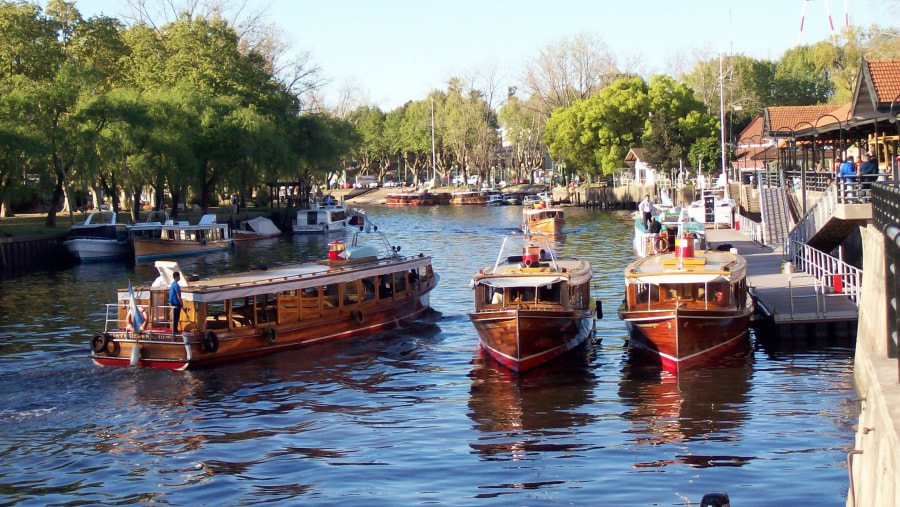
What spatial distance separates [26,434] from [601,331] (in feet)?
54.8

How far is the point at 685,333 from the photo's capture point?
21766 mm

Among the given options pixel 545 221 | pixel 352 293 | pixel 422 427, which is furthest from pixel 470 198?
pixel 422 427

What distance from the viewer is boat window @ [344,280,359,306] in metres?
28.2

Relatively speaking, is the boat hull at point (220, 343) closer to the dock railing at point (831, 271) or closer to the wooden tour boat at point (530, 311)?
the wooden tour boat at point (530, 311)

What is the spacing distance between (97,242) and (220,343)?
33133 millimetres

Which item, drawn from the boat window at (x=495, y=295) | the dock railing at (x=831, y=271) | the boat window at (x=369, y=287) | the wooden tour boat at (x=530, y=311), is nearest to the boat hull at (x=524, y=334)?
the wooden tour boat at (x=530, y=311)

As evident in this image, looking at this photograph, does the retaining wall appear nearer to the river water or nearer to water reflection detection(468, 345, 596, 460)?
the river water

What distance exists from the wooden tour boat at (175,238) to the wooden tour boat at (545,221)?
20969 millimetres

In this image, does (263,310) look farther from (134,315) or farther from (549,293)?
(549,293)

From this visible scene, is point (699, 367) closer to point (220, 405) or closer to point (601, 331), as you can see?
point (601, 331)

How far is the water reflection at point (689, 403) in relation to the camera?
16969mm

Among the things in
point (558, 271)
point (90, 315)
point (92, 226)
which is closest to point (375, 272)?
point (558, 271)

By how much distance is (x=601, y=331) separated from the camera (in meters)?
28.2

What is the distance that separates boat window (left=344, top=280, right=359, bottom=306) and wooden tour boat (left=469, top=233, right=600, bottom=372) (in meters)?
5.32
